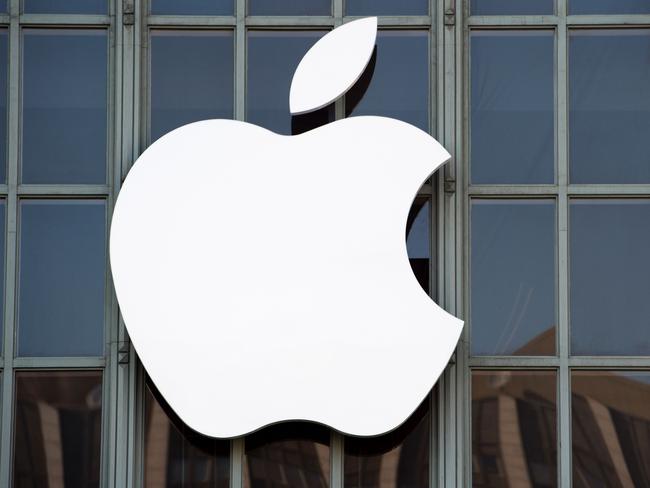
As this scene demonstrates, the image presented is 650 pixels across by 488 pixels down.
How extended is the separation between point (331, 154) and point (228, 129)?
4.35 feet

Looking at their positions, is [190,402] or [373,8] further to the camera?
[373,8]

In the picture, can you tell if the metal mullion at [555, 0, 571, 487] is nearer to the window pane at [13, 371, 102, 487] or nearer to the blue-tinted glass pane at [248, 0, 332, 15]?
the blue-tinted glass pane at [248, 0, 332, 15]

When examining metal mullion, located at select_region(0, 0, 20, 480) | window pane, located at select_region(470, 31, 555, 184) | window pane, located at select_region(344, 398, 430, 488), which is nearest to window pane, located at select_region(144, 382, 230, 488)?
window pane, located at select_region(344, 398, 430, 488)

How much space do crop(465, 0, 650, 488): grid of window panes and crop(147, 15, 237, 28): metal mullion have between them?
3166 mm

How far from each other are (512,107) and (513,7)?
1.34m

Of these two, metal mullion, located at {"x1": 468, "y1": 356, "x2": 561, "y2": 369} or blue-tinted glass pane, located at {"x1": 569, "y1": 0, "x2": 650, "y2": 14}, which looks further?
blue-tinted glass pane, located at {"x1": 569, "y1": 0, "x2": 650, "y2": 14}

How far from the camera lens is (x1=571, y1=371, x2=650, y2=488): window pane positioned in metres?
15.7

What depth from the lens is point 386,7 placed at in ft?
55.2

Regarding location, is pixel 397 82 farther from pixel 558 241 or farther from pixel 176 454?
pixel 176 454

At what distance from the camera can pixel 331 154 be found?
16.1 m

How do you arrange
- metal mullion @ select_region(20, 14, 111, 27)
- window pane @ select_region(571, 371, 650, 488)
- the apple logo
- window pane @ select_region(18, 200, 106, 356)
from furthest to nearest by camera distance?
1. metal mullion @ select_region(20, 14, 111, 27)
2. window pane @ select_region(18, 200, 106, 356)
3. window pane @ select_region(571, 371, 650, 488)
4. the apple logo

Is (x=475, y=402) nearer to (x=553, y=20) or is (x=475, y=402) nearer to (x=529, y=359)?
(x=529, y=359)

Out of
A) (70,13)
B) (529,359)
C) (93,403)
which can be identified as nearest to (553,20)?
(529,359)

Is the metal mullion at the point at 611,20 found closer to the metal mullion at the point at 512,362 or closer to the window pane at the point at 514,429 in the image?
the metal mullion at the point at 512,362
